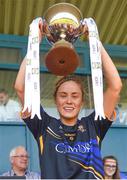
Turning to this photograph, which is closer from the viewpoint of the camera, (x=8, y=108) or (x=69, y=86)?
(x=69, y=86)

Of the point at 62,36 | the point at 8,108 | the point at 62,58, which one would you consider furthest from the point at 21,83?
the point at 8,108

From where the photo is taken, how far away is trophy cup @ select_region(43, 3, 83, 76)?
2.67 meters

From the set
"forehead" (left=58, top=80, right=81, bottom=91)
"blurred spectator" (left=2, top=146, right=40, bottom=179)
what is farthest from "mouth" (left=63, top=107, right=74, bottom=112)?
"blurred spectator" (left=2, top=146, right=40, bottom=179)

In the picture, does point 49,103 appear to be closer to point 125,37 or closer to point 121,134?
point 121,134

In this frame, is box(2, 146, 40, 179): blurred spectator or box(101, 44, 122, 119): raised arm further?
box(2, 146, 40, 179): blurred spectator

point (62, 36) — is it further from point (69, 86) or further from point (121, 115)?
point (121, 115)

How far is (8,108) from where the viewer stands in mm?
6180

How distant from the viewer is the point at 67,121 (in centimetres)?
265

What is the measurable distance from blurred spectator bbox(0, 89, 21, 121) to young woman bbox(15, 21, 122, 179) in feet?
11.0

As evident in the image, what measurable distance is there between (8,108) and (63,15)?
11.0 ft

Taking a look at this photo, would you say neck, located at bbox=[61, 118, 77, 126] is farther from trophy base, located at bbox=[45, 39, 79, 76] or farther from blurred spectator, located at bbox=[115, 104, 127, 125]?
blurred spectator, located at bbox=[115, 104, 127, 125]

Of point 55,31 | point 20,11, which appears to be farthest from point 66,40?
point 20,11

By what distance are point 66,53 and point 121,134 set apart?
153 inches

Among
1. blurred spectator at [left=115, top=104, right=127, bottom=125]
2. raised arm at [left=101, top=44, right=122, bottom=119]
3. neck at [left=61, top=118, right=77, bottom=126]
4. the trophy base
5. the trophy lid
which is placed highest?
blurred spectator at [left=115, top=104, right=127, bottom=125]
